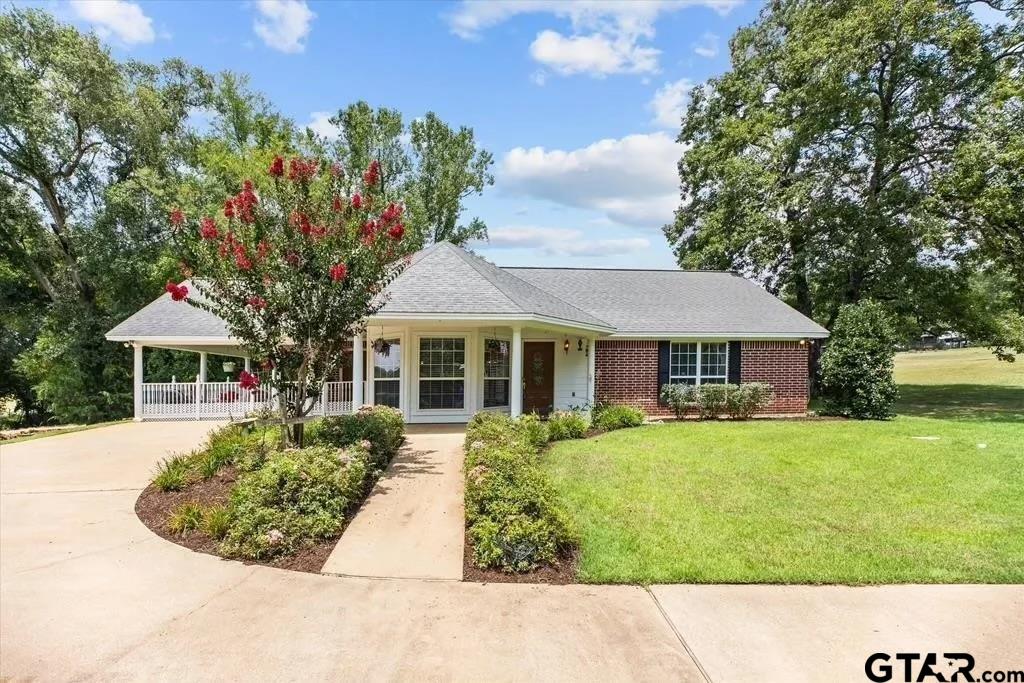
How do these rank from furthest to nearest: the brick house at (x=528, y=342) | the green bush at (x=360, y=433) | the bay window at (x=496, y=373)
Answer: the bay window at (x=496, y=373), the brick house at (x=528, y=342), the green bush at (x=360, y=433)

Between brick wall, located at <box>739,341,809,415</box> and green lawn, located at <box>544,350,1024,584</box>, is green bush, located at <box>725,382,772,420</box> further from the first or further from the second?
green lawn, located at <box>544,350,1024,584</box>

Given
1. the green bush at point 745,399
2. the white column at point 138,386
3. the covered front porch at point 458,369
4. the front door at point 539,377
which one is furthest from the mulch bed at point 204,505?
the green bush at point 745,399

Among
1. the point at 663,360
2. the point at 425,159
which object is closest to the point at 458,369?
the point at 663,360

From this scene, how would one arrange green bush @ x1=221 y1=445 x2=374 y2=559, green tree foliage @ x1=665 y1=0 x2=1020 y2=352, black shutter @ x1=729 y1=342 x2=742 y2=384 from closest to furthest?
1. green bush @ x1=221 y1=445 x2=374 y2=559
2. black shutter @ x1=729 y1=342 x2=742 y2=384
3. green tree foliage @ x1=665 y1=0 x2=1020 y2=352

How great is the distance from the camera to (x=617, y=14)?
10.8 m

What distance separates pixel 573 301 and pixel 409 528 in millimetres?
11640

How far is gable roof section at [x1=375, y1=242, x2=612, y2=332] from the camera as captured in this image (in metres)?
10.6

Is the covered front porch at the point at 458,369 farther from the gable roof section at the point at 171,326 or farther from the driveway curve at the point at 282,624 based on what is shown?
the driveway curve at the point at 282,624

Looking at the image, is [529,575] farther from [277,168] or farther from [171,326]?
[171,326]

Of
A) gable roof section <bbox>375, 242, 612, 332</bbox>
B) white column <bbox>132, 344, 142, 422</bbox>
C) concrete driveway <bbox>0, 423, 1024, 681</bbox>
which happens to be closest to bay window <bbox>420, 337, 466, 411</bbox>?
gable roof section <bbox>375, 242, 612, 332</bbox>

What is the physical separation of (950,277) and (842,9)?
1088 cm

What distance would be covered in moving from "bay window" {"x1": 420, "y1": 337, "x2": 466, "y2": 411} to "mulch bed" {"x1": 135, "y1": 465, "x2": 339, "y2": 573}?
5.53 metres

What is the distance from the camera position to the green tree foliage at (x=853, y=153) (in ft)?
60.2

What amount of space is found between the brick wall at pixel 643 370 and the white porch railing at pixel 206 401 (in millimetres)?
7435
